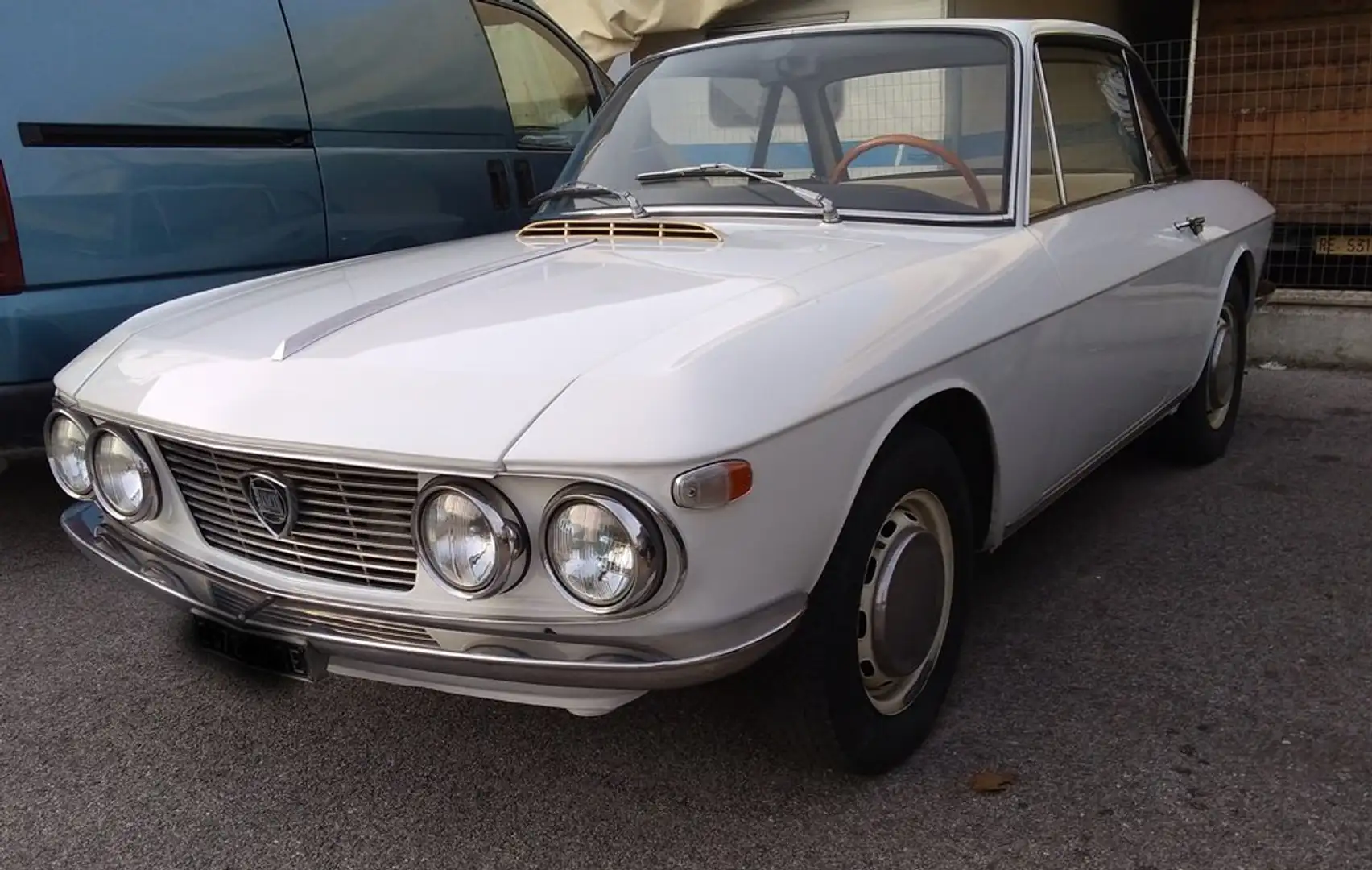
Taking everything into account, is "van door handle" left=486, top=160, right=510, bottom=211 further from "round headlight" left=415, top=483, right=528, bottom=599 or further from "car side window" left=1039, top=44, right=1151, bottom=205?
"round headlight" left=415, top=483, right=528, bottom=599

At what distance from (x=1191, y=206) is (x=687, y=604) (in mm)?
3028

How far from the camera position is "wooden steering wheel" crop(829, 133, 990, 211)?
123 inches

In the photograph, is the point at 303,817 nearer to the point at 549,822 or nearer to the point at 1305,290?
the point at 549,822

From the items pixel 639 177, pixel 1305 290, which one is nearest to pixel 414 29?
pixel 639 177

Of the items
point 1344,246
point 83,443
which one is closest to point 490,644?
point 83,443

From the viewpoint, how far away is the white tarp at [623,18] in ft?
26.5

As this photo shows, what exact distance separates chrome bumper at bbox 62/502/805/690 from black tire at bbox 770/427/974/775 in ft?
0.47

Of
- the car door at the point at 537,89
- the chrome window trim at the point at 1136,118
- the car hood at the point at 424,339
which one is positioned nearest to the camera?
the car hood at the point at 424,339

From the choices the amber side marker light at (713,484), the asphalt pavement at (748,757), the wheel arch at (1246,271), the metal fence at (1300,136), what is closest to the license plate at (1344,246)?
the metal fence at (1300,136)

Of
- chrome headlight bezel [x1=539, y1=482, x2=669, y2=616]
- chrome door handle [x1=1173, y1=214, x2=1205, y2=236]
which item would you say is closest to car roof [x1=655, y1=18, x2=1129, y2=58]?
chrome door handle [x1=1173, y1=214, x2=1205, y2=236]

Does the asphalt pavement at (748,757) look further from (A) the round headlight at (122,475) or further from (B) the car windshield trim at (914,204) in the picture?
(B) the car windshield trim at (914,204)

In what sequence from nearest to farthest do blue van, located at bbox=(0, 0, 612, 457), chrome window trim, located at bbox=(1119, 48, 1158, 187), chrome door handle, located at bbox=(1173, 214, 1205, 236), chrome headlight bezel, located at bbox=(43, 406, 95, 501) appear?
chrome headlight bezel, located at bbox=(43, 406, 95, 501) → blue van, located at bbox=(0, 0, 612, 457) → chrome door handle, located at bbox=(1173, 214, 1205, 236) → chrome window trim, located at bbox=(1119, 48, 1158, 187)

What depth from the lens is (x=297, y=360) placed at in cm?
228

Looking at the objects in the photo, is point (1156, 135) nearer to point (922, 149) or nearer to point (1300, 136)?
point (922, 149)
